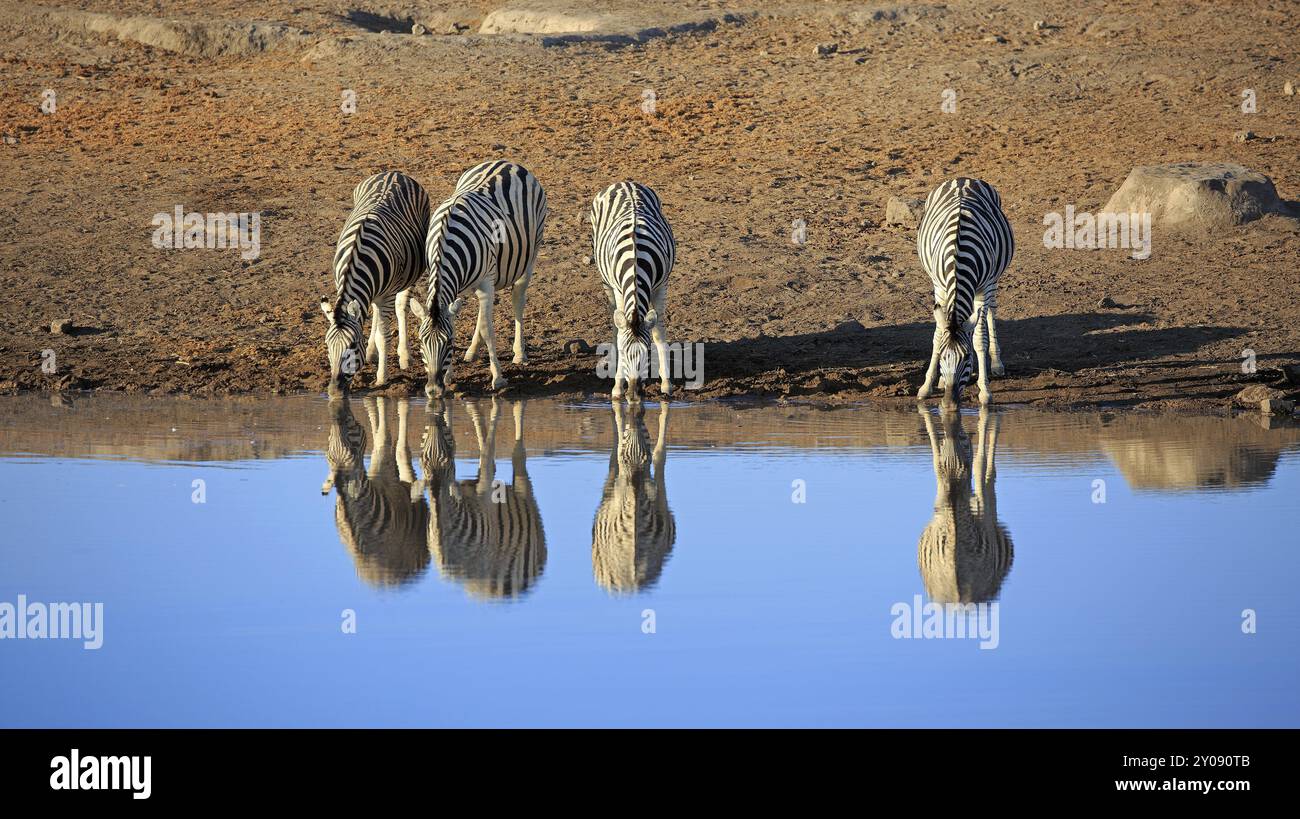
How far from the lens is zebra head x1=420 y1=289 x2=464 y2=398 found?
47.3 feet

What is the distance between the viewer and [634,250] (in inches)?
571

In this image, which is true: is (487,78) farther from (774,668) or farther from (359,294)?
(774,668)

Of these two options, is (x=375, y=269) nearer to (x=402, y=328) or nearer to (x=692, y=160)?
(x=402, y=328)

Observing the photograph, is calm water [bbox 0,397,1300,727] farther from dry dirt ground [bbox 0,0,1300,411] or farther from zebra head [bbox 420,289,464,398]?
dry dirt ground [bbox 0,0,1300,411]

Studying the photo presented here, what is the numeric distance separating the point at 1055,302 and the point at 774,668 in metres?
12.1

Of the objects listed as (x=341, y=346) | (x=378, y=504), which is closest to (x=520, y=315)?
(x=341, y=346)

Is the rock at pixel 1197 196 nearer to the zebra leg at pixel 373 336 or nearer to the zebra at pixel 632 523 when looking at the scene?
the zebra leg at pixel 373 336

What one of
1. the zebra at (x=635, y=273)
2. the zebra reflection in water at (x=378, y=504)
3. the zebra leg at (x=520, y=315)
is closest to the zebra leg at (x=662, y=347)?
the zebra at (x=635, y=273)

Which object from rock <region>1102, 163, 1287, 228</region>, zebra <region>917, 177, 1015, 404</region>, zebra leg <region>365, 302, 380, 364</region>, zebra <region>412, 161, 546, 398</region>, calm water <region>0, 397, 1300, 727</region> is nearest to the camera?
calm water <region>0, 397, 1300, 727</region>

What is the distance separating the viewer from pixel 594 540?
8.95 m

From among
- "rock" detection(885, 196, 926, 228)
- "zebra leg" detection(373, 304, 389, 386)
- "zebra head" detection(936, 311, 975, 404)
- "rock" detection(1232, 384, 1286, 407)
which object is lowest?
"rock" detection(1232, 384, 1286, 407)

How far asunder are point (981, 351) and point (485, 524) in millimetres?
6552

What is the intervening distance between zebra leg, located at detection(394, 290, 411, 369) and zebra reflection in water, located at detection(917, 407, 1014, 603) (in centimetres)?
598

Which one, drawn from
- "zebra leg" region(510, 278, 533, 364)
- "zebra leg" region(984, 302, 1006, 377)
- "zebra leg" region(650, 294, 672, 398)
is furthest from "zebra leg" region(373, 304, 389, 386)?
"zebra leg" region(984, 302, 1006, 377)
